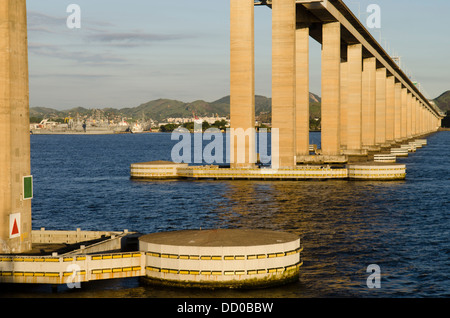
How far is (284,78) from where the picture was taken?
314ft

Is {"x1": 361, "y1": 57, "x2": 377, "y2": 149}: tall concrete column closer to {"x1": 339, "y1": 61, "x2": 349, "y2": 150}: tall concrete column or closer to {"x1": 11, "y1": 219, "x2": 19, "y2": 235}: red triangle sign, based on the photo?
{"x1": 339, "y1": 61, "x2": 349, "y2": 150}: tall concrete column

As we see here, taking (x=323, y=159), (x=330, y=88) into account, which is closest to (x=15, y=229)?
(x=323, y=159)

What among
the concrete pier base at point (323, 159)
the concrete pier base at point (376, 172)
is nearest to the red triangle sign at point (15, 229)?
the concrete pier base at point (376, 172)

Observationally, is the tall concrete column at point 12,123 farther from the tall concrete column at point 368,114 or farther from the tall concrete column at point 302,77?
the tall concrete column at point 368,114

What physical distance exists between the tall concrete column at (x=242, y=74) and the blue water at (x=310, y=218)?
6352 mm

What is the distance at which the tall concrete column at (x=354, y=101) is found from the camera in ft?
486

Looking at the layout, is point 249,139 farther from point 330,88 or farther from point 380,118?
point 380,118

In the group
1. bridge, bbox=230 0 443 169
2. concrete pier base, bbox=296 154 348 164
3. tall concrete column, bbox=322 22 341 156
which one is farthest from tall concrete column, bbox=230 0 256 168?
tall concrete column, bbox=322 22 341 156

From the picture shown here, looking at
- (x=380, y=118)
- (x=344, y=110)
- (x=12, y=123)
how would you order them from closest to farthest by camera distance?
1. (x=12, y=123)
2. (x=344, y=110)
3. (x=380, y=118)

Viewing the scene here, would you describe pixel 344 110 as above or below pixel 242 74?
below

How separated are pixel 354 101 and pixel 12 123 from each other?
12445 centimetres

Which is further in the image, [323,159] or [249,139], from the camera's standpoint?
[323,159]
